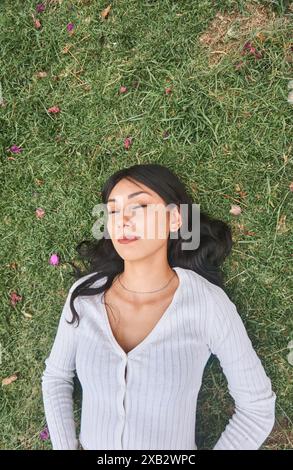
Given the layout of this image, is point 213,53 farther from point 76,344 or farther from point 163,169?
point 76,344

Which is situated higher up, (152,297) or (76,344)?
(152,297)

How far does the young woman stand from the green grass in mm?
511

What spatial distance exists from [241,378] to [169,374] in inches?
19.1

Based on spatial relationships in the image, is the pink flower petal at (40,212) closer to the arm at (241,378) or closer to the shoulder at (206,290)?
the shoulder at (206,290)

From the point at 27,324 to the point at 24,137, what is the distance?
1.55 meters

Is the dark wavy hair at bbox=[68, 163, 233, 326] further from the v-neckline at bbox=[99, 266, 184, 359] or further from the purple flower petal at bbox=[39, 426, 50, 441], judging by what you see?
the purple flower petal at bbox=[39, 426, 50, 441]

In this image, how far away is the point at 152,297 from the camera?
3275mm

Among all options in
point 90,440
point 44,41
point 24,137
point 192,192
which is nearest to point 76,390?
point 90,440

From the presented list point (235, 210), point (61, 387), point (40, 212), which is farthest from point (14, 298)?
point (235, 210)

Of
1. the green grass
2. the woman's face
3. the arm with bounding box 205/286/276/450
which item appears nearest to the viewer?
the woman's face

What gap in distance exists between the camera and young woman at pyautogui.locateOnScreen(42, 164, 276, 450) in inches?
120

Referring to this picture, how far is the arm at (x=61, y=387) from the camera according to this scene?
337 centimetres

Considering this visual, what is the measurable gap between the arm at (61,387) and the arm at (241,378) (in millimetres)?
997

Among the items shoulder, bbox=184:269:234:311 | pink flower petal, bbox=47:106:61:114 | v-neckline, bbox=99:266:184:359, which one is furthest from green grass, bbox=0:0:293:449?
v-neckline, bbox=99:266:184:359
